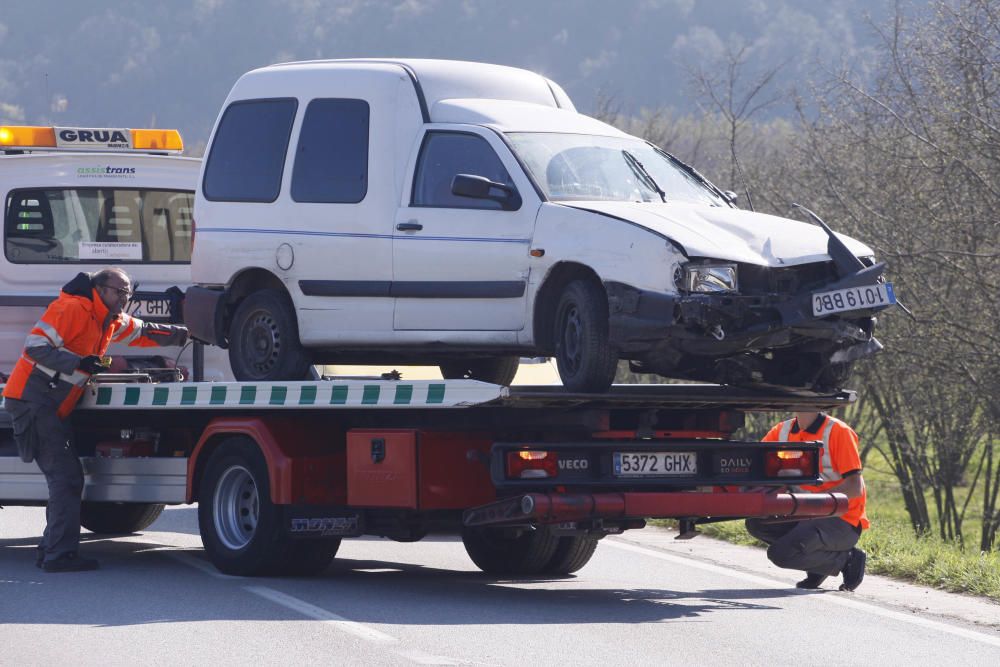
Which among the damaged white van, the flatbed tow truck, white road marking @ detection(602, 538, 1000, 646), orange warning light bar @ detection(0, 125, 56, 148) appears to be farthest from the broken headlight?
orange warning light bar @ detection(0, 125, 56, 148)

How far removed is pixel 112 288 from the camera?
35.9 ft

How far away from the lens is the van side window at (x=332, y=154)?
33.7 ft

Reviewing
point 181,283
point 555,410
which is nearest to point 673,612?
point 555,410

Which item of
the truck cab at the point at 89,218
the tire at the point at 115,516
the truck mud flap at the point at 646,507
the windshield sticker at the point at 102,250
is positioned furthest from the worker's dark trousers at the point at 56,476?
the truck mud flap at the point at 646,507

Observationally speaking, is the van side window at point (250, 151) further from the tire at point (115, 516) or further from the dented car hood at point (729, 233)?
the tire at point (115, 516)

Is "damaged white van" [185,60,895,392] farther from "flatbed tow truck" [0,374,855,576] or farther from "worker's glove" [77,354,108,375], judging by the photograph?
"worker's glove" [77,354,108,375]

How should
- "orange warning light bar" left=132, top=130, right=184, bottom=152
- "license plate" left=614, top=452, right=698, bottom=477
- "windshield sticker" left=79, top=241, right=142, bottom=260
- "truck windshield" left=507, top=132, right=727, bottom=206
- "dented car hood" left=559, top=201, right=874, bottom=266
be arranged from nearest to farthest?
"dented car hood" left=559, top=201, right=874, bottom=266, "license plate" left=614, top=452, right=698, bottom=477, "truck windshield" left=507, top=132, right=727, bottom=206, "windshield sticker" left=79, top=241, right=142, bottom=260, "orange warning light bar" left=132, top=130, right=184, bottom=152

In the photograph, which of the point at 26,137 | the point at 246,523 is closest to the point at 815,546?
the point at 246,523

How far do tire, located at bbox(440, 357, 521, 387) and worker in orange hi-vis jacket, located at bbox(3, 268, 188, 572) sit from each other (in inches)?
89.2

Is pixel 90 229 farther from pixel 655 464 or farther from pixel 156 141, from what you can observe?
pixel 655 464

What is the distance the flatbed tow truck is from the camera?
911 cm

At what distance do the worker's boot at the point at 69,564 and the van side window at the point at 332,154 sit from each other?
2.75m

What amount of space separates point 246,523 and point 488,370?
2.04 meters

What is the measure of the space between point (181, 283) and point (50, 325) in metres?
2.12
